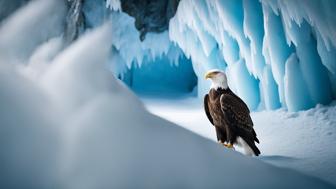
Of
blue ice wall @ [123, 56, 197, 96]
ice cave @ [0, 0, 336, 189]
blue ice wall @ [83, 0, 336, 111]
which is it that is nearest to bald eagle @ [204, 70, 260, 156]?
ice cave @ [0, 0, 336, 189]

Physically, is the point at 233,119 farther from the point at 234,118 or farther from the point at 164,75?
the point at 164,75

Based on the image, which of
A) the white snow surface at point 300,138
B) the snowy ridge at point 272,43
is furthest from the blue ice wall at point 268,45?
the white snow surface at point 300,138

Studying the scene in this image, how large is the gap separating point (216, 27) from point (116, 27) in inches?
225

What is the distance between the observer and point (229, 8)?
7246 millimetres

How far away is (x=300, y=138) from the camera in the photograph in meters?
4.68

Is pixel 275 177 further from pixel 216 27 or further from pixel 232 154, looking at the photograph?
pixel 216 27

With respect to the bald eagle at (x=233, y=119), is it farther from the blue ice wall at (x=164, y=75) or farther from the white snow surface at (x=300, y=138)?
the blue ice wall at (x=164, y=75)

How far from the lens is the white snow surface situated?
10.6ft

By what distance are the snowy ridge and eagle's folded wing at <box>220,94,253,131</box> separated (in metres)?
1.89

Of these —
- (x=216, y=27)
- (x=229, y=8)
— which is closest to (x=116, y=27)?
(x=216, y=27)

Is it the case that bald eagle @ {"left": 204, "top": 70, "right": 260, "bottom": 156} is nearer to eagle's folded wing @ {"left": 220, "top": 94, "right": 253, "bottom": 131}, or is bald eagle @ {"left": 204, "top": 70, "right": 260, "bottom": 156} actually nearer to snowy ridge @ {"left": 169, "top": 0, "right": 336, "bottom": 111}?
eagle's folded wing @ {"left": 220, "top": 94, "right": 253, "bottom": 131}

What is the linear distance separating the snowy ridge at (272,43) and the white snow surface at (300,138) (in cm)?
43

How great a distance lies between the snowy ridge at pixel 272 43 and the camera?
16.5 ft

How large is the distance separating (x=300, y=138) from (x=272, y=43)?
224cm
